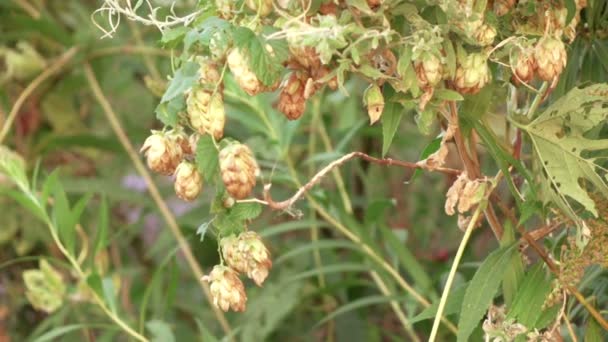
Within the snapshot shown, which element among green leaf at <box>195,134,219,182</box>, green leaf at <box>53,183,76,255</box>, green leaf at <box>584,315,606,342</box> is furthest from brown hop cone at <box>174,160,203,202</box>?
green leaf at <box>53,183,76,255</box>

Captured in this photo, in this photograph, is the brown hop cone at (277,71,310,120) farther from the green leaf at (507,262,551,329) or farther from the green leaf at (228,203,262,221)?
the green leaf at (507,262,551,329)

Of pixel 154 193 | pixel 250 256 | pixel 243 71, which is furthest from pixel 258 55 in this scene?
pixel 154 193

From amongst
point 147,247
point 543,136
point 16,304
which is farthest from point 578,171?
point 147,247

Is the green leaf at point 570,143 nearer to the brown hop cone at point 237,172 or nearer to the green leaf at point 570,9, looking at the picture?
the green leaf at point 570,9

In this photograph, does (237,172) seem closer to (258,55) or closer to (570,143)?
(258,55)

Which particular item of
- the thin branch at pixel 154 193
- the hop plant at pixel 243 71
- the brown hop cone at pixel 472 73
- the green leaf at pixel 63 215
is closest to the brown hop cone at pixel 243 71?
the hop plant at pixel 243 71

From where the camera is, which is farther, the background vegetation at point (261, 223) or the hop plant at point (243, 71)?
the background vegetation at point (261, 223)
